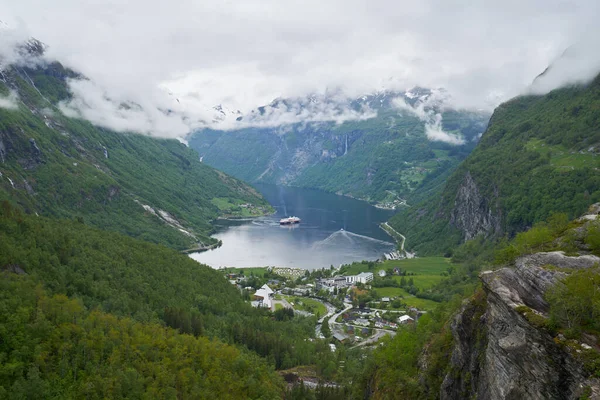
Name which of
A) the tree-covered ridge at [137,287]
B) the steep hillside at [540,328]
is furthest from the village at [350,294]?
the steep hillside at [540,328]

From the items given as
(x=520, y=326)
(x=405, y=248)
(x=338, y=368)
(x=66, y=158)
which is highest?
(x=66, y=158)

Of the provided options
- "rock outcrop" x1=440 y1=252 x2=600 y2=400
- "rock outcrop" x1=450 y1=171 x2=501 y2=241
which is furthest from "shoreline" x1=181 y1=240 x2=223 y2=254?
"rock outcrop" x1=440 y1=252 x2=600 y2=400

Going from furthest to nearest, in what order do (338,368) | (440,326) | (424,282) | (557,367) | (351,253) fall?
(351,253), (424,282), (338,368), (440,326), (557,367)

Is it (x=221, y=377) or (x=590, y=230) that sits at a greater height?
(x=590, y=230)

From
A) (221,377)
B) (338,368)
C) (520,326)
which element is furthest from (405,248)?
(520,326)

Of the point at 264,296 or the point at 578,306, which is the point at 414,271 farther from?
the point at 578,306

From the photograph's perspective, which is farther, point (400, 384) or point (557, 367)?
point (400, 384)

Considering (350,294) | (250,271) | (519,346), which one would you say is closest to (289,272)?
(250,271)

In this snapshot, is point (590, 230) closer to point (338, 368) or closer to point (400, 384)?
point (400, 384)
